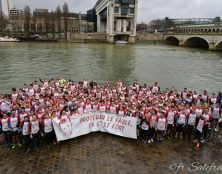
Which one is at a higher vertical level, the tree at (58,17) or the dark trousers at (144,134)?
the tree at (58,17)

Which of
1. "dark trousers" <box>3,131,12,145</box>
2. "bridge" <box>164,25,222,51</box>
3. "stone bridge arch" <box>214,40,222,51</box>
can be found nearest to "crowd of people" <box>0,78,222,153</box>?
"dark trousers" <box>3,131,12,145</box>

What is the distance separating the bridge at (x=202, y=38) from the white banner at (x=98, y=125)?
6485cm

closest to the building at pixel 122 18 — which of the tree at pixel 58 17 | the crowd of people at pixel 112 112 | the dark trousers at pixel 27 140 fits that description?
the tree at pixel 58 17

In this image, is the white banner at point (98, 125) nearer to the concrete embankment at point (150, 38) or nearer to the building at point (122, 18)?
the building at point (122, 18)

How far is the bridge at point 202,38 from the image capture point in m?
68.2

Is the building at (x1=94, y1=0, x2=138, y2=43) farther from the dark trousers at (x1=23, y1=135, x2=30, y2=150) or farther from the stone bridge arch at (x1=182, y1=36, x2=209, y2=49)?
the dark trousers at (x1=23, y1=135, x2=30, y2=150)

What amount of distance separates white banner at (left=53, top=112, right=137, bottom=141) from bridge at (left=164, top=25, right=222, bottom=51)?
64.8 meters

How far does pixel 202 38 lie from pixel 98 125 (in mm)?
76333

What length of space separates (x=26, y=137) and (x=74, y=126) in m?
2.40

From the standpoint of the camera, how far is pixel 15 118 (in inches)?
412

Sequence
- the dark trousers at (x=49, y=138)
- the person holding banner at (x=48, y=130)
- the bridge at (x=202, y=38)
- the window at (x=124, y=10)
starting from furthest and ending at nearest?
the window at (x=124, y=10) → the bridge at (x=202, y=38) → the dark trousers at (x=49, y=138) → the person holding banner at (x=48, y=130)

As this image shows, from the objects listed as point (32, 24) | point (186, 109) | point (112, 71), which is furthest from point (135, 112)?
point (32, 24)

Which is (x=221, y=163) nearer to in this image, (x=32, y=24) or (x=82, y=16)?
(x=32, y=24)

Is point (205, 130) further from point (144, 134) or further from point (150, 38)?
point (150, 38)
